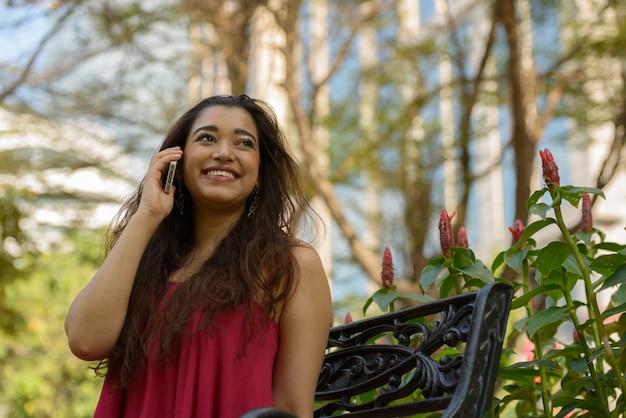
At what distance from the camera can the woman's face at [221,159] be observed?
6.63 feet

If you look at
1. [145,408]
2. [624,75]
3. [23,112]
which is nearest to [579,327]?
[145,408]

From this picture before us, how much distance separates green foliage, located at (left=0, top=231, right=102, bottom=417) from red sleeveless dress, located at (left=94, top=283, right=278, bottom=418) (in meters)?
11.0

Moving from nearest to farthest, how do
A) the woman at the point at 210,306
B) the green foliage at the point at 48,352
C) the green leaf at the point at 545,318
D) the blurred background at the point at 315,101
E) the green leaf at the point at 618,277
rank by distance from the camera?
the green leaf at the point at 618,277
the green leaf at the point at 545,318
the woman at the point at 210,306
the blurred background at the point at 315,101
the green foliage at the point at 48,352

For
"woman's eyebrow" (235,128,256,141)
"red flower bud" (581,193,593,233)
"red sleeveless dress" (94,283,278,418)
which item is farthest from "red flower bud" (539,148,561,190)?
"woman's eyebrow" (235,128,256,141)

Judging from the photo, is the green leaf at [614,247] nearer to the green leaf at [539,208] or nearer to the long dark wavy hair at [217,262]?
the green leaf at [539,208]

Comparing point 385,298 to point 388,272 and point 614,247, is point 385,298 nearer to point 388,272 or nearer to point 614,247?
point 388,272

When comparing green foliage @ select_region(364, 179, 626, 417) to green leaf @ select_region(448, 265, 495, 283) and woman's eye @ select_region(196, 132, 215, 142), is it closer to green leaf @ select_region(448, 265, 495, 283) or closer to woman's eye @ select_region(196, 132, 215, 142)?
green leaf @ select_region(448, 265, 495, 283)

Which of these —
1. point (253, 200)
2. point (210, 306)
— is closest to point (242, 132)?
point (253, 200)

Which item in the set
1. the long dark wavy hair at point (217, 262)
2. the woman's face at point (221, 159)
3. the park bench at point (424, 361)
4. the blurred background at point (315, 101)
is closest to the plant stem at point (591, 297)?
the park bench at point (424, 361)

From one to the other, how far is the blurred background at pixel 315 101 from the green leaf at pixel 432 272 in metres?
4.80

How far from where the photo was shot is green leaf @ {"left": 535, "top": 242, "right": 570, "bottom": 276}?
1707mm

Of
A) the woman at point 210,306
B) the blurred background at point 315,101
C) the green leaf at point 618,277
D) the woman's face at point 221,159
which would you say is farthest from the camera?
the blurred background at point 315,101

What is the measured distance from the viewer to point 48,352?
13.2 m

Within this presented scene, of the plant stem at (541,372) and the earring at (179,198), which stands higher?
the earring at (179,198)
